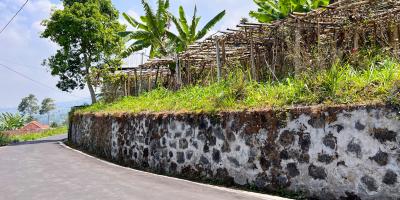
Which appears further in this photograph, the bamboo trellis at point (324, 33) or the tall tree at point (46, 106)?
the tall tree at point (46, 106)

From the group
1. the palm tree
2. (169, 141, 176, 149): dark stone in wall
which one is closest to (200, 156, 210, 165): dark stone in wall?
(169, 141, 176, 149): dark stone in wall

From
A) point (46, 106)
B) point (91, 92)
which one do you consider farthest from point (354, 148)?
point (46, 106)

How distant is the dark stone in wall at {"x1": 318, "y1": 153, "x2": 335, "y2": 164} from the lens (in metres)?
6.96

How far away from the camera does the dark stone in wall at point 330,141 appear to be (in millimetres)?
6930

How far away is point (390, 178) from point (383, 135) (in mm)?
652

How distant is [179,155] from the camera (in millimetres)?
10977

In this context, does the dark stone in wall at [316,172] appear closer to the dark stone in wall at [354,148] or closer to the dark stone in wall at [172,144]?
the dark stone in wall at [354,148]

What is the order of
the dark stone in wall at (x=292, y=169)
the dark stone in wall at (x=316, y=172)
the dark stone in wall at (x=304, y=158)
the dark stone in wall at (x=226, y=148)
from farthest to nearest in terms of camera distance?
the dark stone in wall at (x=226, y=148), the dark stone in wall at (x=292, y=169), the dark stone in wall at (x=304, y=158), the dark stone in wall at (x=316, y=172)

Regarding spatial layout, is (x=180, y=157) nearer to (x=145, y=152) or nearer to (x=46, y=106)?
(x=145, y=152)

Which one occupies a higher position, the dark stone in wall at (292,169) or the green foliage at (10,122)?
the green foliage at (10,122)

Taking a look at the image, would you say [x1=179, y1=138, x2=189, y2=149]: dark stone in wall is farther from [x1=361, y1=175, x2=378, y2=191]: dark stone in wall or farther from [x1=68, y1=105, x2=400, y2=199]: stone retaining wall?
[x1=361, y1=175, x2=378, y2=191]: dark stone in wall

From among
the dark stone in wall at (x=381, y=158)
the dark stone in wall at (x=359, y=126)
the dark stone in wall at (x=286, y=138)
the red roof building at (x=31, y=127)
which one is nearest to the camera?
the dark stone in wall at (x=381, y=158)

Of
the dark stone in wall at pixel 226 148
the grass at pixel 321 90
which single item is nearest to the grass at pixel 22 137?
the grass at pixel 321 90

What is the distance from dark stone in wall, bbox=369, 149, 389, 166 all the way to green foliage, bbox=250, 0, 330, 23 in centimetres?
1629
